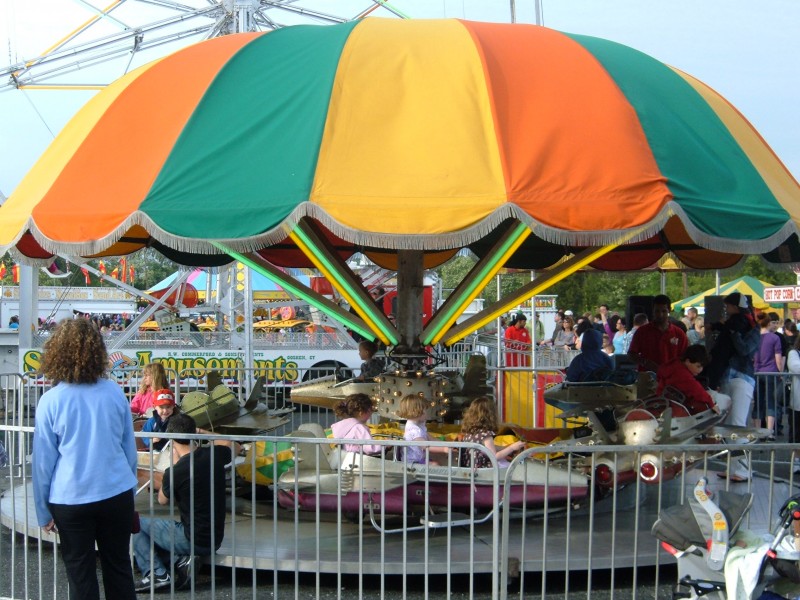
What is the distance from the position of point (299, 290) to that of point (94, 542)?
4297 mm

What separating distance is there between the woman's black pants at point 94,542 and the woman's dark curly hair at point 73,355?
0.70 meters

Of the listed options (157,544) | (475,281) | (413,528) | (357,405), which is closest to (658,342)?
(475,281)

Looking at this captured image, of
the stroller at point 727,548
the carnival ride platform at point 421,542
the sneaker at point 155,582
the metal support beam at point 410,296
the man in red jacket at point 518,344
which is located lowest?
the sneaker at point 155,582

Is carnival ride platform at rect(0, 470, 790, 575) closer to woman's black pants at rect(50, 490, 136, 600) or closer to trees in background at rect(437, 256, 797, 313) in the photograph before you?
woman's black pants at rect(50, 490, 136, 600)

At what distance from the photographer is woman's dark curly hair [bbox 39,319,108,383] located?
5.18 meters

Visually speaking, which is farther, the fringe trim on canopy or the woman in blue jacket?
the fringe trim on canopy

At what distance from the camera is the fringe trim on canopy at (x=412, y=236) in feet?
22.3

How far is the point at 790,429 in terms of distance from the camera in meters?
13.6

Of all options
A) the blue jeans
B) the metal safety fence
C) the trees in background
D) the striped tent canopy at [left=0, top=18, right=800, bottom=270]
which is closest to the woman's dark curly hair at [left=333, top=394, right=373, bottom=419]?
the metal safety fence

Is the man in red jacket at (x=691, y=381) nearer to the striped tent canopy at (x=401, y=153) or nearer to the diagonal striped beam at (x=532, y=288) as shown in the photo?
the diagonal striped beam at (x=532, y=288)

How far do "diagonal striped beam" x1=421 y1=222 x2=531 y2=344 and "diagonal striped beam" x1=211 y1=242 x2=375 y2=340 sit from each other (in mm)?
712

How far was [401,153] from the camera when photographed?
7223mm

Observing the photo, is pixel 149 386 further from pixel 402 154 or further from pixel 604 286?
pixel 604 286

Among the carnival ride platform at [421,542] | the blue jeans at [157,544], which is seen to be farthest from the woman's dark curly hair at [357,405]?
the blue jeans at [157,544]
